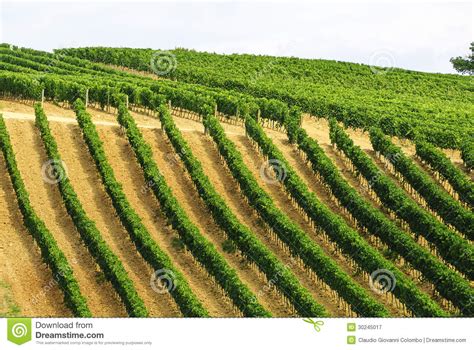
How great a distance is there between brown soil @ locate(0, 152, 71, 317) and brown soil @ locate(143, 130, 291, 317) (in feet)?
29.4

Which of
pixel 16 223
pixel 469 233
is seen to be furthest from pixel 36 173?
pixel 469 233

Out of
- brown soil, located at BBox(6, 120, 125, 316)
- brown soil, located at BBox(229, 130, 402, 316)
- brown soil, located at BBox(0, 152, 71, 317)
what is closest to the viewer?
brown soil, located at BBox(0, 152, 71, 317)

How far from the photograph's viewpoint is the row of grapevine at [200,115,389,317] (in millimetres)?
38906

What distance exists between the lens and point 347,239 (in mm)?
43594

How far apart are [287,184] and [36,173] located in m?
15.0

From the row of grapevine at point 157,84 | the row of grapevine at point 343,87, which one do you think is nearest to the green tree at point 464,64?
the row of grapevine at point 343,87

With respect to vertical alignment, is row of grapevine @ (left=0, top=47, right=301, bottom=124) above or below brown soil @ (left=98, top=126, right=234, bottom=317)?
above

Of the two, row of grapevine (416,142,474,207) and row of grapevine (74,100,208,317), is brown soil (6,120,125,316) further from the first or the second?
row of grapevine (416,142,474,207)

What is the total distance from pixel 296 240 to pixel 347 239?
2651 millimetres

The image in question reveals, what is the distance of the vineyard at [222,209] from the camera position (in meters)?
40.5

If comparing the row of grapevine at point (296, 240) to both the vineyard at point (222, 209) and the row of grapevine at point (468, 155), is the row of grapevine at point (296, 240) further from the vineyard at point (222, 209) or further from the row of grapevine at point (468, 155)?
the row of grapevine at point (468, 155)

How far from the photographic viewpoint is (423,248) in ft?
145
